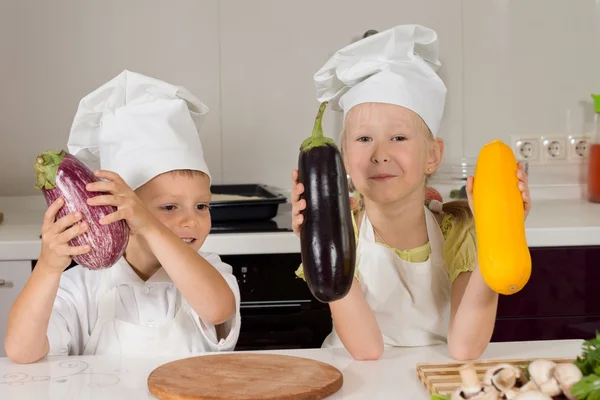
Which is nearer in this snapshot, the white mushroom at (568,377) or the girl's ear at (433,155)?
the white mushroom at (568,377)

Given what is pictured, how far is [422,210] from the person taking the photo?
1.55 m

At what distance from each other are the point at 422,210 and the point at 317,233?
520 millimetres

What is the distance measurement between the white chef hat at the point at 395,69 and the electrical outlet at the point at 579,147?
1413mm

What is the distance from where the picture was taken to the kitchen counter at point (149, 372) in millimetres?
1046

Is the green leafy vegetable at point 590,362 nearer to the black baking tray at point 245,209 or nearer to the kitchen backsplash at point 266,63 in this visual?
the black baking tray at point 245,209

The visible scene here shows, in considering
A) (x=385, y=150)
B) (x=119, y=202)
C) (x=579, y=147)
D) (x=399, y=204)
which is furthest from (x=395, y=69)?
(x=579, y=147)

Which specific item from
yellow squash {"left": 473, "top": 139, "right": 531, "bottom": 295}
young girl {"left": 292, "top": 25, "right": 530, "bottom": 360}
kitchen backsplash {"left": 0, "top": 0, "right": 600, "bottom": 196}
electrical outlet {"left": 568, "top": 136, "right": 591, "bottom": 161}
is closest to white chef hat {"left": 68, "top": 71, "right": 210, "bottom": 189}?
young girl {"left": 292, "top": 25, "right": 530, "bottom": 360}

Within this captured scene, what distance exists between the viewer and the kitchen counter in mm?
1046

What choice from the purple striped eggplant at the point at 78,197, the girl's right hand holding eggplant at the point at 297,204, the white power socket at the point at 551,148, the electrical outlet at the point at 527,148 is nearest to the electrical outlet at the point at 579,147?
the white power socket at the point at 551,148

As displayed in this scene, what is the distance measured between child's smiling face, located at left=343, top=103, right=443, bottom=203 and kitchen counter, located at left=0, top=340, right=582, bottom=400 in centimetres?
29

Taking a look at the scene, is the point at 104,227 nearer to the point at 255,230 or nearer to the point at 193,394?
the point at 193,394

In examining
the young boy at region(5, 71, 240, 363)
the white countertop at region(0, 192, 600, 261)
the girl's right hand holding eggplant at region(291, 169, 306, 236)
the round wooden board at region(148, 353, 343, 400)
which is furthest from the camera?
the white countertop at region(0, 192, 600, 261)

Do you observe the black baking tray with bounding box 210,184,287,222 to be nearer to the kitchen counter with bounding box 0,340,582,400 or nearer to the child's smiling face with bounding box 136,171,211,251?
the child's smiling face with bounding box 136,171,211,251

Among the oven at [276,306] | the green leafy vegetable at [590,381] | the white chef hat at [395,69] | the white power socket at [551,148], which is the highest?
the white chef hat at [395,69]
